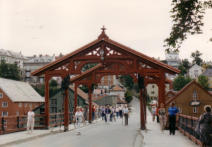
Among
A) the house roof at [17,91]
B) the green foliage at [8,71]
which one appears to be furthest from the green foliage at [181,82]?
the green foliage at [8,71]

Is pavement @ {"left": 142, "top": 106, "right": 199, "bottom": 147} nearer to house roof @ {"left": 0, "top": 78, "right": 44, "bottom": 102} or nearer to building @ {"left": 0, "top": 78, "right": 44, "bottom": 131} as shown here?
building @ {"left": 0, "top": 78, "right": 44, "bottom": 131}

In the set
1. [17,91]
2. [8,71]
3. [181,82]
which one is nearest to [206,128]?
[17,91]

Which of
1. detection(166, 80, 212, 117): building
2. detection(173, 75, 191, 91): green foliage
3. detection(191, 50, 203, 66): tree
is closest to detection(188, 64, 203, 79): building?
detection(191, 50, 203, 66): tree

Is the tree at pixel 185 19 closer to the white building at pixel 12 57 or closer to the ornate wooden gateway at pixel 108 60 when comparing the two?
the ornate wooden gateway at pixel 108 60

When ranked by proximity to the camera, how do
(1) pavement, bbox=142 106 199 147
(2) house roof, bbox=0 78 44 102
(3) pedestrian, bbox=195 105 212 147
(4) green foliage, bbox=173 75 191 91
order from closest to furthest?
1. (3) pedestrian, bbox=195 105 212 147
2. (1) pavement, bbox=142 106 199 147
3. (2) house roof, bbox=0 78 44 102
4. (4) green foliage, bbox=173 75 191 91

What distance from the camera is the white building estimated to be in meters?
153

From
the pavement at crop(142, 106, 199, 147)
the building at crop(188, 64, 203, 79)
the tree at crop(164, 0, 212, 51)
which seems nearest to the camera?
the pavement at crop(142, 106, 199, 147)

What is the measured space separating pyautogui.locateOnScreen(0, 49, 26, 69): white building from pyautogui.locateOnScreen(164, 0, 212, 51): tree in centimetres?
14020

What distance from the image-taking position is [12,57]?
158 meters

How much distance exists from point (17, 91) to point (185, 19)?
198 ft

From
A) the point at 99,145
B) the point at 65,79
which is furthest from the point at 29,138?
the point at 65,79

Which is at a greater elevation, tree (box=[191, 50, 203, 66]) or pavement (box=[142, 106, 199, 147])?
tree (box=[191, 50, 203, 66])

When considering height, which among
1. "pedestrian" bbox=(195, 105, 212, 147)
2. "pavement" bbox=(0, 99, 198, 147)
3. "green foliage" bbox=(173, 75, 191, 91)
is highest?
"green foliage" bbox=(173, 75, 191, 91)

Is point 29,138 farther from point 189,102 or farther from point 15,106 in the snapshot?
point 15,106
